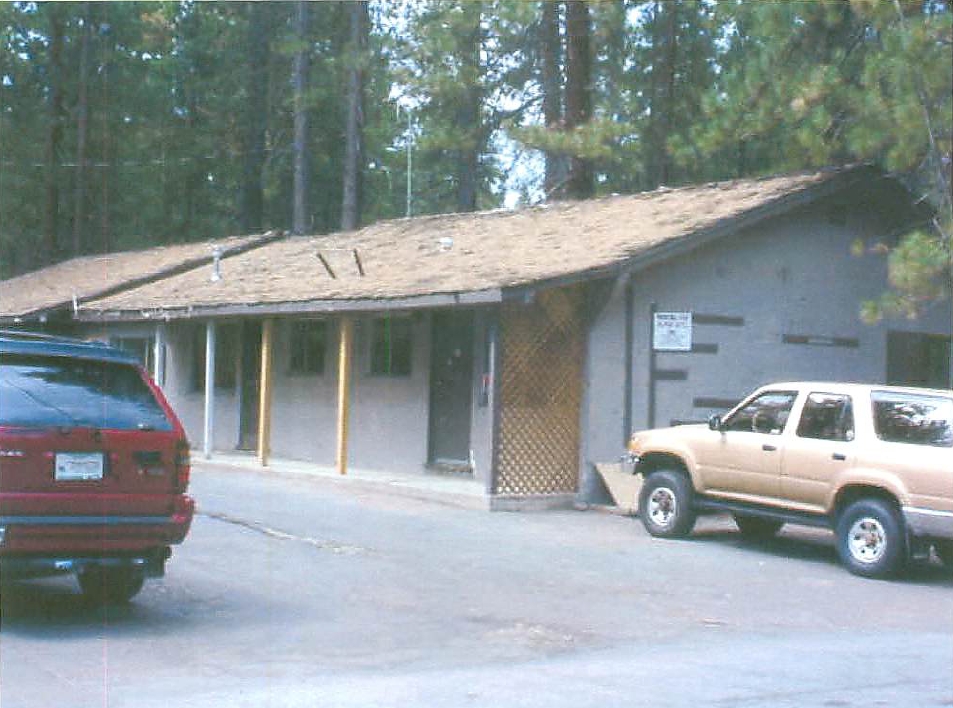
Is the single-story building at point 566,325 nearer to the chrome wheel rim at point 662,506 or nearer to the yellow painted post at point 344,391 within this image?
the yellow painted post at point 344,391

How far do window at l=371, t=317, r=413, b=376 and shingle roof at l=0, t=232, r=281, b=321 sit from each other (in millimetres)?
8499

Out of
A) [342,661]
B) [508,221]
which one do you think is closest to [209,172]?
[508,221]

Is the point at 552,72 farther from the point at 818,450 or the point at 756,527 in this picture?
the point at 818,450

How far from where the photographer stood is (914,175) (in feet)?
64.3

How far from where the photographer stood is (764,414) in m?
14.5

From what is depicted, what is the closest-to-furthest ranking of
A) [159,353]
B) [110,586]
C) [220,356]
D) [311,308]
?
[110,586] < [311,308] < [159,353] < [220,356]

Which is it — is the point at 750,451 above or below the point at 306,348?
below

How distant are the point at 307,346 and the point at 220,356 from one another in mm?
3306

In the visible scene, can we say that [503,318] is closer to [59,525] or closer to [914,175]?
[914,175]

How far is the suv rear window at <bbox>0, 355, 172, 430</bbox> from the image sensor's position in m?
8.84

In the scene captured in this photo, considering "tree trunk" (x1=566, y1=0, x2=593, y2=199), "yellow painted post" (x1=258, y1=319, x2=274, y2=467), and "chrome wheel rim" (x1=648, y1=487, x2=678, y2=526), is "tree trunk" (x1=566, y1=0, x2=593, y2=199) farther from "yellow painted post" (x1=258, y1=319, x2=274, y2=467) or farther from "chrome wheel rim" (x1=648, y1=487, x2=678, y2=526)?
"chrome wheel rim" (x1=648, y1=487, x2=678, y2=526)

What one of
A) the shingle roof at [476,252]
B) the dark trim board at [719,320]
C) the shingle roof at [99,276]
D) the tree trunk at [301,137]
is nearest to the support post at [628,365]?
the shingle roof at [476,252]

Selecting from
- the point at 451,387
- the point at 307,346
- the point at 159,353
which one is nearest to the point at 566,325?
the point at 451,387

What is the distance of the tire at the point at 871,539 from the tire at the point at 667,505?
198 cm
